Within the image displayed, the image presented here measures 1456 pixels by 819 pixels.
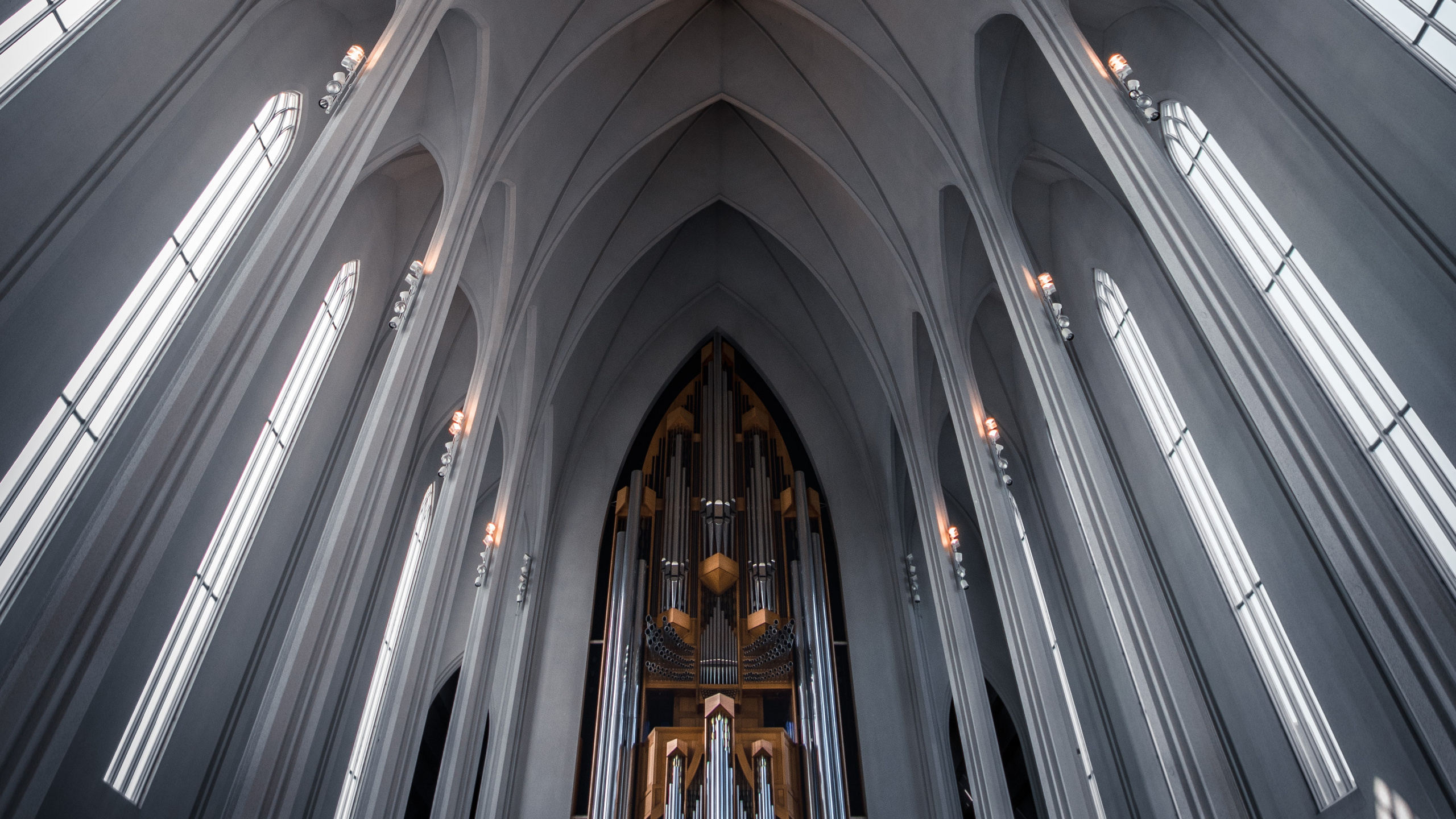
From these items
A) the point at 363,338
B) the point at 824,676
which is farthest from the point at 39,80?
the point at 824,676

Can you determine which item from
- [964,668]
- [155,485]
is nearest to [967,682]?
[964,668]

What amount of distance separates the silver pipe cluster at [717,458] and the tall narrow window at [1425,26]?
11.4m

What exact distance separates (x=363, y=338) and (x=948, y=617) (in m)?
8.77

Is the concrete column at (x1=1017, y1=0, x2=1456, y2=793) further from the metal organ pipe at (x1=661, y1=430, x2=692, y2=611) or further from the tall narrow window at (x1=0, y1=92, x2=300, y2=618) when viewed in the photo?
the metal organ pipe at (x1=661, y1=430, x2=692, y2=611)

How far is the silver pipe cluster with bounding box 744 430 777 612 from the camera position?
1445cm

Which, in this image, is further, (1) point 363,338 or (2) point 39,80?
(1) point 363,338

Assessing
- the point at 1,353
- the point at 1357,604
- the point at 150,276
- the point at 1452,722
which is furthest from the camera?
the point at 150,276

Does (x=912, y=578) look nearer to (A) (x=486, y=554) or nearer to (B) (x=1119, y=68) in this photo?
(A) (x=486, y=554)

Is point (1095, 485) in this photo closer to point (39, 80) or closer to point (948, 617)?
point (948, 617)

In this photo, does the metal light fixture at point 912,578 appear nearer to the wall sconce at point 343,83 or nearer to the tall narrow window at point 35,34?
the wall sconce at point 343,83

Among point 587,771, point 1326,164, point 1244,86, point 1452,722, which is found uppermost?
point 1244,86

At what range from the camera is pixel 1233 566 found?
27.7 ft

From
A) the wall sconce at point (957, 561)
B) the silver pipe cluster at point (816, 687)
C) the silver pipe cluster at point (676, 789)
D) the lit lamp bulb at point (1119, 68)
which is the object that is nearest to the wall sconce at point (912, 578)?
the silver pipe cluster at point (816, 687)

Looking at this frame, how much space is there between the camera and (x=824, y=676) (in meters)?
13.7
